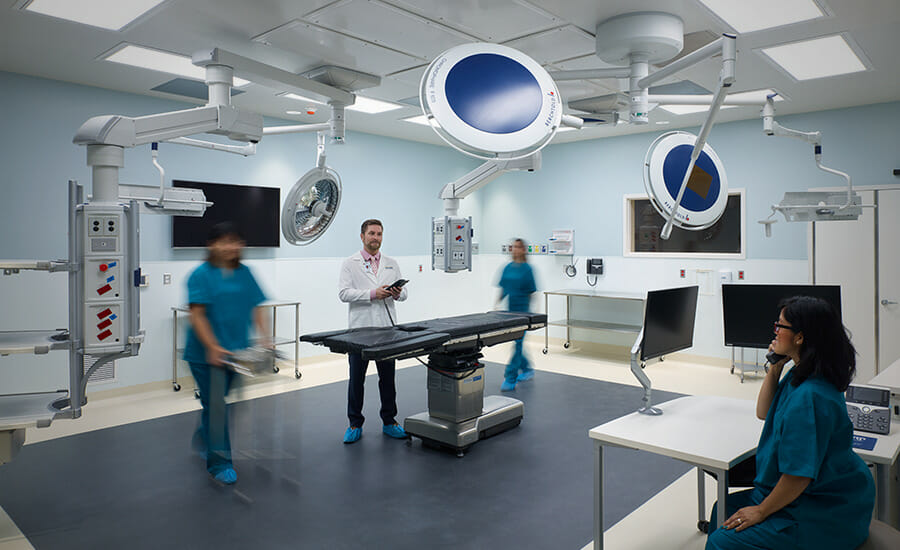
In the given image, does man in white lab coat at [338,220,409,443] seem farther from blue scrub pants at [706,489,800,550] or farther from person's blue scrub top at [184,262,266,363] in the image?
blue scrub pants at [706,489,800,550]

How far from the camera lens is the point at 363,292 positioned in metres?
4.16

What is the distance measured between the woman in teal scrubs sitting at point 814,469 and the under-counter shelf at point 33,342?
9.36 feet

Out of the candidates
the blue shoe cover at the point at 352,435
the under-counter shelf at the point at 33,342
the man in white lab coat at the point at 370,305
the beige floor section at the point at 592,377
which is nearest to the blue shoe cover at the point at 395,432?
the man in white lab coat at the point at 370,305

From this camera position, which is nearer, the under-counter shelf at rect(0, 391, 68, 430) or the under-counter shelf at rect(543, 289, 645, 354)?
the under-counter shelf at rect(0, 391, 68, 430)

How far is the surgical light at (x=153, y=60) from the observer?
13.5 feet

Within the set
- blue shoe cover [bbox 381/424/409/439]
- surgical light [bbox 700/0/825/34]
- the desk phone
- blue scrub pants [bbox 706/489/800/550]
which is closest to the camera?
blue scrub pants [bbox 706/489/800/550]

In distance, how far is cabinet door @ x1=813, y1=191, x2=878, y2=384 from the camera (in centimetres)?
530

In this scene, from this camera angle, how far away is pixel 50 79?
15.8 ft

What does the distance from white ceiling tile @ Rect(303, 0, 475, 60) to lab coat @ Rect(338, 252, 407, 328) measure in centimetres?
153

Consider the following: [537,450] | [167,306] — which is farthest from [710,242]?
[167,306]

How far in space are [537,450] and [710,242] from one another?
13.5 ft

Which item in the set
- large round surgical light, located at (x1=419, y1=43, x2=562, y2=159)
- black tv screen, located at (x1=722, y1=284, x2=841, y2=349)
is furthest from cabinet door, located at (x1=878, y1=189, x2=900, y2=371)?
large round surgical light, located at (x1=419, y1=43, x2=562, y2=159)

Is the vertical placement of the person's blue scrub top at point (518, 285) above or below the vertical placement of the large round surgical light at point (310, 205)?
below

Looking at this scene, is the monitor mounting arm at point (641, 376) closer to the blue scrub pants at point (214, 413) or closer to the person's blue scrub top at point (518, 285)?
the blue scrub pants at point (214, 413)
